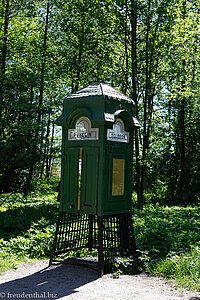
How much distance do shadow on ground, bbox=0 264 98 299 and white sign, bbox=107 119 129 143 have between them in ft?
7.45

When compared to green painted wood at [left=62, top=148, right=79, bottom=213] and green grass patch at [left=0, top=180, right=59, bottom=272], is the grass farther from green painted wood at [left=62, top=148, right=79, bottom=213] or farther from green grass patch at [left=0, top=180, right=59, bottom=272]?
green painted wood at [left=62, top=148, right=79, bottom=213]

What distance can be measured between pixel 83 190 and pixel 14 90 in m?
6.14

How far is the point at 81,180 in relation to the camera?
19.1ft

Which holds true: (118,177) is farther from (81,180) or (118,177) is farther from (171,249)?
(171,249)

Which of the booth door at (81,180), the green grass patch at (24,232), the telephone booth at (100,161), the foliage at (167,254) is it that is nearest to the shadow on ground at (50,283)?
the telephone booth at (100,161)

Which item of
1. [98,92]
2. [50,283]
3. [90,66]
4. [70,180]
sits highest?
[90,66]

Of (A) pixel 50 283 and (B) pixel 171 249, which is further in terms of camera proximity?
(B) pixel 171 249

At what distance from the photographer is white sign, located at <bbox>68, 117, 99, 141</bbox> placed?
5727 millimetres

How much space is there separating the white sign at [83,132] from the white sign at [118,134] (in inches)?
9.8

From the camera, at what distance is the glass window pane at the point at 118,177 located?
231 inches

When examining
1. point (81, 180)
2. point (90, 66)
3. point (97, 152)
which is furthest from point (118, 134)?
point (90, 66)

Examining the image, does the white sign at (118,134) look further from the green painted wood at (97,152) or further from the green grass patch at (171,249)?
the green grass patch at (171,249)

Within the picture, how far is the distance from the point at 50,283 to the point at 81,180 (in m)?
1.72

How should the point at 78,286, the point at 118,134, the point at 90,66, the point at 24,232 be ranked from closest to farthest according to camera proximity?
the point at 78,286
the point at 118,134
the point at 24,232
the point at 90,66
